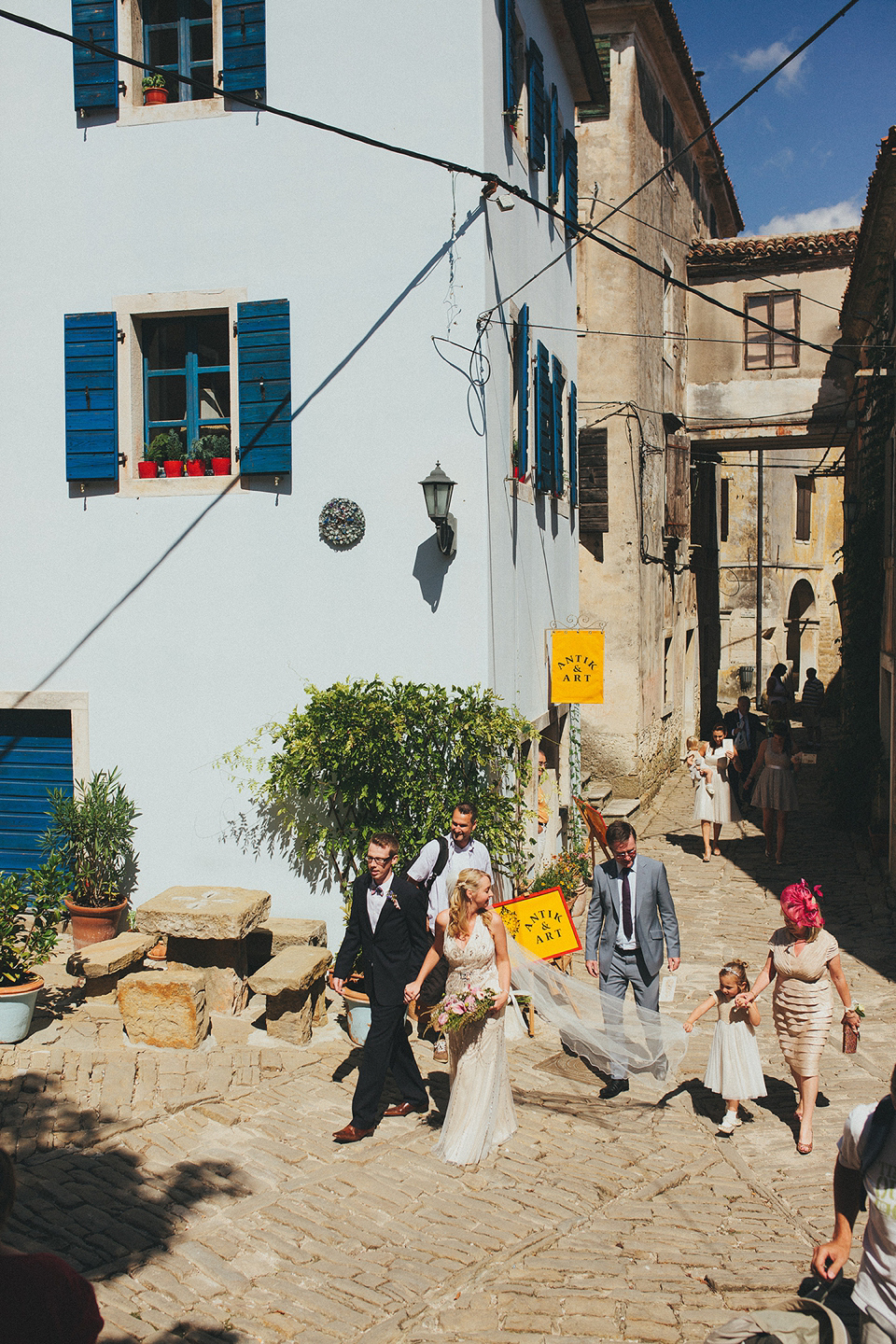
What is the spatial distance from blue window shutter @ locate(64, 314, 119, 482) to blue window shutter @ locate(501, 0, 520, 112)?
3.84 m

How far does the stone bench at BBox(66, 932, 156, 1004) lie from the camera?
8680 millimetres

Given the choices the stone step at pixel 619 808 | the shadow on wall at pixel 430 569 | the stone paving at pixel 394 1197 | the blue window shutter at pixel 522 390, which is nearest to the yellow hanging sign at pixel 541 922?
the stone paving at pixel 394 1197

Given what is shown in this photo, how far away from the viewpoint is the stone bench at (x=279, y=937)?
9195mm

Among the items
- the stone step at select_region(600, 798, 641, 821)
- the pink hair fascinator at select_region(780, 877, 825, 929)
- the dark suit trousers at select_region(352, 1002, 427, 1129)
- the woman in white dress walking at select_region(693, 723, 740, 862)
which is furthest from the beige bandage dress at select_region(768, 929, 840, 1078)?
the stone step at select_region(600, 798, 641, 821)

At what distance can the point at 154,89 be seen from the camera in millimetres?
9875

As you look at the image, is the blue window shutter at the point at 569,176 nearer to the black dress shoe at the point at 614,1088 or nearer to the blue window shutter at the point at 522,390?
the blue window shutter at the point at 522,390

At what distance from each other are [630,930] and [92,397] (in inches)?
247

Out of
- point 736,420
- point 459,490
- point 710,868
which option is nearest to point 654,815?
point 710,868

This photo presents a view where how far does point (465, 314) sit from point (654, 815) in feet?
35.7

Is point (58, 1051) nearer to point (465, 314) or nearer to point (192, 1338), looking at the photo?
point (192, 1338)

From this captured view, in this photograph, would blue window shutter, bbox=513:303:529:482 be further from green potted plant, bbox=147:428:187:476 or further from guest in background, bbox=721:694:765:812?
guest in background, bbox=721:694:765:812

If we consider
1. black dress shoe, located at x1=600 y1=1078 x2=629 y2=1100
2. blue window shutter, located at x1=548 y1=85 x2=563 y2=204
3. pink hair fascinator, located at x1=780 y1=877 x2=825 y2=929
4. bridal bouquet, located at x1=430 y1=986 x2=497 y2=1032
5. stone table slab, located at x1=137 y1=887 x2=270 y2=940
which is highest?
blue window shutter, located at x1=548 y1=85 x2=563 y2=204

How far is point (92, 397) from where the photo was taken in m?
9.99

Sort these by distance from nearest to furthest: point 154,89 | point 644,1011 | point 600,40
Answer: point 644,1011, point 154,89, point 600,40
